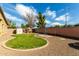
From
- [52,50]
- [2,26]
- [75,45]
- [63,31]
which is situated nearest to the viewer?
[52,50]

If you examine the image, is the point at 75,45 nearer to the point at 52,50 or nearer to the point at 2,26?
the point at 52,50

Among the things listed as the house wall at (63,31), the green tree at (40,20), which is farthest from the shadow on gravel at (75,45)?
the green tree at (40,20)

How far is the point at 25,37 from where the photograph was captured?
25.6 feet

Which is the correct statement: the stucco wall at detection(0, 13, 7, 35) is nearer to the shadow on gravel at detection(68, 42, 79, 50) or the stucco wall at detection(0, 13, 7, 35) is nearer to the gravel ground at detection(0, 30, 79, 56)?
the gravel ground at detection(0, 30, 79, 56)

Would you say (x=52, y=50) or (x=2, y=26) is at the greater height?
(x=2, y=26)

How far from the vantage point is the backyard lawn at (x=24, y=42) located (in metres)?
7.66

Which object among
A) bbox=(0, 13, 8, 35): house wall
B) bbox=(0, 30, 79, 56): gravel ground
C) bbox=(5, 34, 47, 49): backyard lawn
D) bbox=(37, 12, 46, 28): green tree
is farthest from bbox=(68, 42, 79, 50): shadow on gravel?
bbox=(0, 13, 8, 35): house wall

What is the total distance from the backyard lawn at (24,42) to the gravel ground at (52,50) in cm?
27

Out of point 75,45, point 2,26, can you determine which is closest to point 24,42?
point 2,26

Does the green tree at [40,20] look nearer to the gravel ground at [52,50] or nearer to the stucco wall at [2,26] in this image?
the gravel ground at [52,50]

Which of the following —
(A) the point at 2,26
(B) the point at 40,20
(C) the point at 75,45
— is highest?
(B) the point at 40,20

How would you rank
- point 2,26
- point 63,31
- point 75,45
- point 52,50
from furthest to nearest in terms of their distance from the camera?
point 2,26 < point 63,31 < point 75,45 < point 52,50

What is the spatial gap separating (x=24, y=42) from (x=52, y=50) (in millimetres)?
1306

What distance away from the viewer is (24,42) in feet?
25.5
